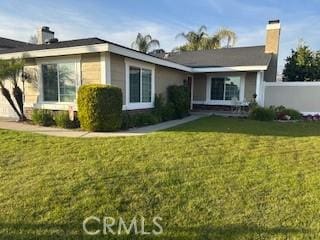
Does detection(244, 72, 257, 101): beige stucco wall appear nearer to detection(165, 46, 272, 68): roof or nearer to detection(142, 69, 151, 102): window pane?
detection(165, 46, 272, 68): roof

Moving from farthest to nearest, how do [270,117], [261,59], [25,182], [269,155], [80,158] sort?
[261,59], [270,117], [269,155], [80,158], [25,182]

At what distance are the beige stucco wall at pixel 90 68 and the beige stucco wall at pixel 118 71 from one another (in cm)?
48

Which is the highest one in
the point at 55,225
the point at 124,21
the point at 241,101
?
the point at 124,21

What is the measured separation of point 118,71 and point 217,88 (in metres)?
8.86

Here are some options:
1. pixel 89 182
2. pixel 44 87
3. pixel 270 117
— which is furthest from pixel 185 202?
pixel 270 117

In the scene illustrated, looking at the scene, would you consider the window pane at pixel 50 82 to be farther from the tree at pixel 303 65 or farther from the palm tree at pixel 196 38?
the palm tree at pixel 196 38

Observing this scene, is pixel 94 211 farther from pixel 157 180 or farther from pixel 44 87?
pixel 44 87

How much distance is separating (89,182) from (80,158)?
1.26 metres

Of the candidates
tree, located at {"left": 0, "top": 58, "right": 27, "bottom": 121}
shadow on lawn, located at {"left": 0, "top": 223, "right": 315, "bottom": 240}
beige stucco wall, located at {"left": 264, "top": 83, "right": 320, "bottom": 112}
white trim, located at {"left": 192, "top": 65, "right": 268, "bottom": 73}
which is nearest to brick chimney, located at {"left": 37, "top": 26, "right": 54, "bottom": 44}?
tree, located at {"left": 0, "top": 58, "right": 27, "bottom": 121}

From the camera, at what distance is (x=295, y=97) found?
50.0 ft

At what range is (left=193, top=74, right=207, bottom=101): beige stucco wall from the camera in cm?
1738

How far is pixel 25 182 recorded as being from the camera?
14.1ft

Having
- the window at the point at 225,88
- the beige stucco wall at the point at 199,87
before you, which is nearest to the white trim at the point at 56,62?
the beige stucco wall at the point at 199,87

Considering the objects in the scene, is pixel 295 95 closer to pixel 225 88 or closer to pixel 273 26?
pixel 225 88
